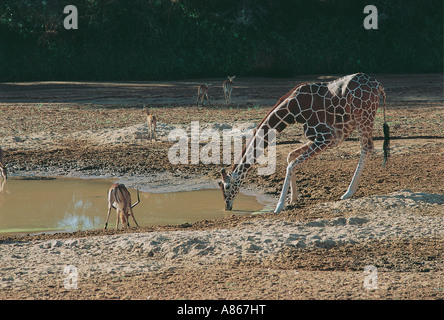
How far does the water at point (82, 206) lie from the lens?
10383 millimetres

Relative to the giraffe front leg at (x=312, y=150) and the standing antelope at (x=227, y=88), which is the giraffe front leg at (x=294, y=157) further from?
the standing antelope at (x=227, y=88)

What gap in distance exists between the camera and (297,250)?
746cm

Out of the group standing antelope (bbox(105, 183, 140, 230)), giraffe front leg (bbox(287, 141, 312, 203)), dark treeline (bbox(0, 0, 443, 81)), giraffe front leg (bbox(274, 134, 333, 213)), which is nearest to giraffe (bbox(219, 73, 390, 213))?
giraffe front leg (bbox(274, 134, 333, 213))

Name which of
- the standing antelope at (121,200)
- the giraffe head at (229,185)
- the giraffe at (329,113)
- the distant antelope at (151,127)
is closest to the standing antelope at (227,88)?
the distant antelope at (151,127)

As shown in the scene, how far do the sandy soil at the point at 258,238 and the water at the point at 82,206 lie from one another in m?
0.69

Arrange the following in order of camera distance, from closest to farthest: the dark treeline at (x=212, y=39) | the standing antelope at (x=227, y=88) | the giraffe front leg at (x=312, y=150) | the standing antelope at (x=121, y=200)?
the standing antelope at (x=121, y=200), the giraffe front leg at (x=312, y=150), the standing antelope at (x=227, y=88), the dark treeline at (x=212, y=39)

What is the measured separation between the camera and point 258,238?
7.79 metres

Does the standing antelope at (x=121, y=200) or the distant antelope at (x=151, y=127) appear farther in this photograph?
the distant antelope at (x=151, y=127)

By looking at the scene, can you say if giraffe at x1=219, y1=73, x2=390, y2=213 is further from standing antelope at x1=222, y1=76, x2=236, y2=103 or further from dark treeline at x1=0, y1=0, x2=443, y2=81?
dark treeline at x1=0, y1=0, x2=443, y2=81

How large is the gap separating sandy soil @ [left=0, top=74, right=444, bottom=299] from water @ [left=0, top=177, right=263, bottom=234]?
2.28ft

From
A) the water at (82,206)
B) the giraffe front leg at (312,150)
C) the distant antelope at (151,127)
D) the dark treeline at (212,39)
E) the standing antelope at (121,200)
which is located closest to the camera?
the standing antelope at (121,200)
